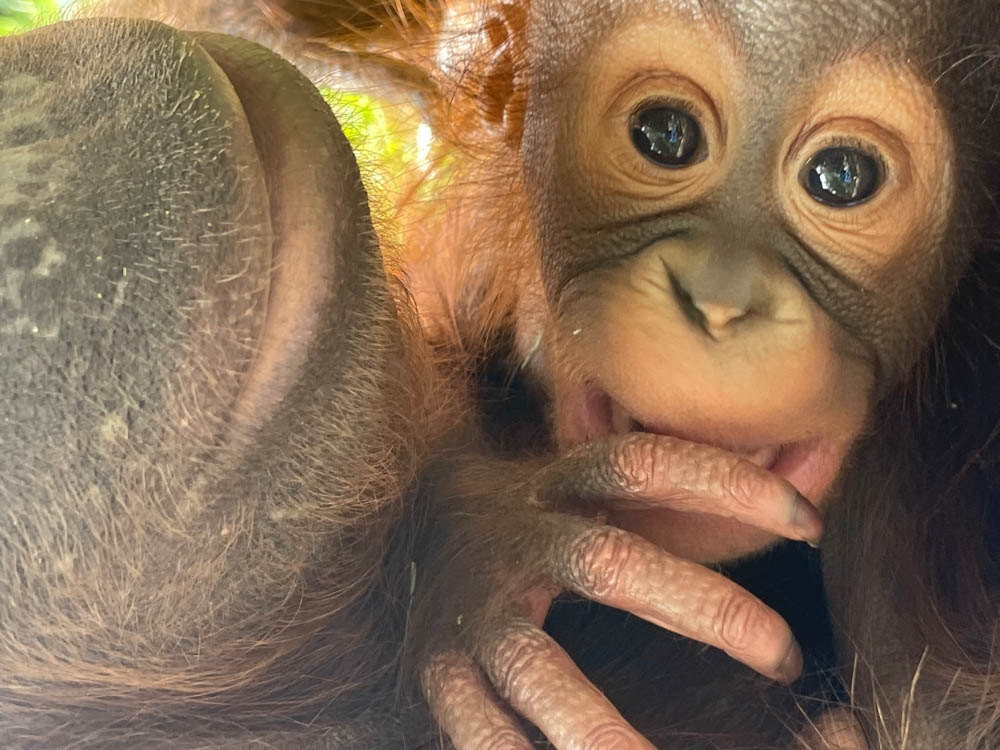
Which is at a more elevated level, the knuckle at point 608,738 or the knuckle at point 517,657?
the knuckle at point 608,738

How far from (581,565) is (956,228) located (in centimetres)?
52

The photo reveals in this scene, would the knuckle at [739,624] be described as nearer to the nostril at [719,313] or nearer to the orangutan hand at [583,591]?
the orangutan hand at [583,591]

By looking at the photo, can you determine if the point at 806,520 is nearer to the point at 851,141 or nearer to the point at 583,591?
the point at 583,591

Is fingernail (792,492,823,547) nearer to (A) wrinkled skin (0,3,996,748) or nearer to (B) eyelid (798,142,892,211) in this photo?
(A) wrinkled skin (0,3,996,748)

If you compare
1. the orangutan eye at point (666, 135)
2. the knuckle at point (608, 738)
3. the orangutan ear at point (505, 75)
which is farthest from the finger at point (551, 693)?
the orangutan ear at point (505, 75)

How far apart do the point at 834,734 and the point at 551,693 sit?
35 centimetres

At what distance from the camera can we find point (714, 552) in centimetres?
113

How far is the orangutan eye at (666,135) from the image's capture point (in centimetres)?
111

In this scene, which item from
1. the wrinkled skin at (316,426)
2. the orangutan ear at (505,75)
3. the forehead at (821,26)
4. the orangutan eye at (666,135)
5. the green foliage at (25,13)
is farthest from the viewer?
the orangutan ear at (505,75)

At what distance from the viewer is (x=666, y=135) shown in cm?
113

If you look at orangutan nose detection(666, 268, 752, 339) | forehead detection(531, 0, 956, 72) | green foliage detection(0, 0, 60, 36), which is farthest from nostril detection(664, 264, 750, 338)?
green foliage detection(0, 0, 60, 36)

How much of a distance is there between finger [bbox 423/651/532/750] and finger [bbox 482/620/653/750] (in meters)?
0.02

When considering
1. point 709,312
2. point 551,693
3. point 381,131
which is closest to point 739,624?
point 551,693

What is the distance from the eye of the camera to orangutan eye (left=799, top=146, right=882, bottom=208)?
1060mm
